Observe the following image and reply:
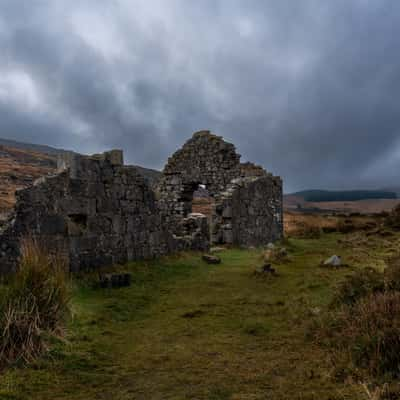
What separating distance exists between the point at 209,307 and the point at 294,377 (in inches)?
123

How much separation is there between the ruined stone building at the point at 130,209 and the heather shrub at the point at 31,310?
2.30 metres

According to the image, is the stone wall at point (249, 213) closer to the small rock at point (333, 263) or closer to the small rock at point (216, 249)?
the small rock at point (216, 249)

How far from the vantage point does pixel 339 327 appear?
5.16 meters

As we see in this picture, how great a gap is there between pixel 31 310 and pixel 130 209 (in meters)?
6.19

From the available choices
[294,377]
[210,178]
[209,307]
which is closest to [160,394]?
[294,377]

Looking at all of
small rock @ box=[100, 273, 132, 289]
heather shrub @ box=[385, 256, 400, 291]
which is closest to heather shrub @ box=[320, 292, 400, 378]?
heather shrub @ box=[385, 256, 400, 291]

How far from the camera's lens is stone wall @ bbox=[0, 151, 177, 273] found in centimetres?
791

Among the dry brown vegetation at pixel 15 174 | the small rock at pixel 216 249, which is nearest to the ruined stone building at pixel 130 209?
A: the small rock at pixel 216 249

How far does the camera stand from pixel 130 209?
430 inches

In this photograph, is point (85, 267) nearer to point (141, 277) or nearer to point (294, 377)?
point (141, 277)

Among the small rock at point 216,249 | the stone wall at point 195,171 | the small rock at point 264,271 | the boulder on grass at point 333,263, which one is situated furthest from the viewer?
the stone wall at point 195,171

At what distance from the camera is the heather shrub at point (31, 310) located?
4.51 meters

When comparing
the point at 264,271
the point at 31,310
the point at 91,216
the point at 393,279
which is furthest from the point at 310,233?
the point at 31,310

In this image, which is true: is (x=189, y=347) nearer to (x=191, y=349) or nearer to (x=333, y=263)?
(x=191, y=349)
